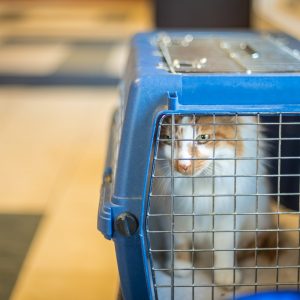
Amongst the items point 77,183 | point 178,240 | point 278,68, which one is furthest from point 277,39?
point 77,183

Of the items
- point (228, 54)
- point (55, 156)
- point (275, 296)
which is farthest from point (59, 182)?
point (275, 296)

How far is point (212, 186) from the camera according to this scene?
113cm

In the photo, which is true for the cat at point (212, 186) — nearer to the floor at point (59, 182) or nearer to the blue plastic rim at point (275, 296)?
the blue plastic rim at point (275, 296)

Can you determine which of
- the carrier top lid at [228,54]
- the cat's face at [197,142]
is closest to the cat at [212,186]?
the cat's face at [197,142]

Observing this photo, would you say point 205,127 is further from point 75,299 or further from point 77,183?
point 77,183

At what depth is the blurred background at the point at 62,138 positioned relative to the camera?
151 centimetres

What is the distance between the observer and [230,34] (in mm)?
1604

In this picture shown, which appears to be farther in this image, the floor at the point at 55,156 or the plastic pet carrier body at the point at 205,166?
the floor at the point at 55,156

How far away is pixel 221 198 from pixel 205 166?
9 cm

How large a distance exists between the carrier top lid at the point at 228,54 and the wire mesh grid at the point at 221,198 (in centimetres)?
10

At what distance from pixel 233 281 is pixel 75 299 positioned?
15.7 inches

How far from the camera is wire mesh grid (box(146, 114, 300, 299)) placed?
1.08 metres

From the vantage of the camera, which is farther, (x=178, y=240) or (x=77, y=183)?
(x=77, y=183)

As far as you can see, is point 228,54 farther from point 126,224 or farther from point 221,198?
point 126,224
